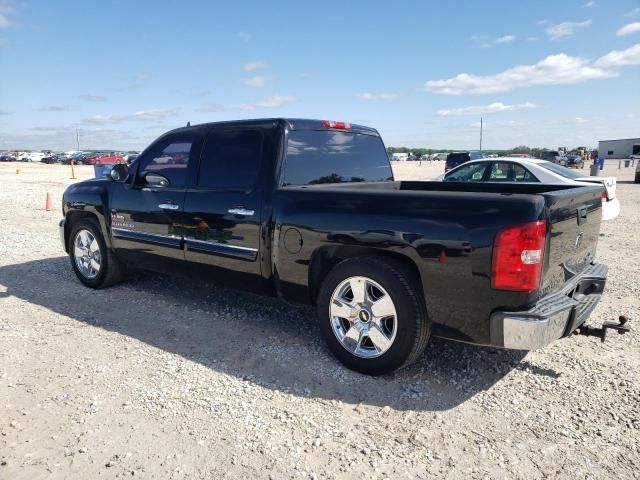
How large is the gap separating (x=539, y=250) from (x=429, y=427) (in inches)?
49.3

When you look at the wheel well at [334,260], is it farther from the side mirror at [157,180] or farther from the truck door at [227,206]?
the side mirror at [157,180]

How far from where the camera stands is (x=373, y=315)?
3506mm

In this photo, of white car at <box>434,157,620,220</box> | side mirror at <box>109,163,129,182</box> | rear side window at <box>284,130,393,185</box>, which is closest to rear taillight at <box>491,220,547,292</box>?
rear side window at <box>284,130,393,185</box>

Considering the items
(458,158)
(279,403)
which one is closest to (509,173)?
(279,403)

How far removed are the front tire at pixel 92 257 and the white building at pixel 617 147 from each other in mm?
94121

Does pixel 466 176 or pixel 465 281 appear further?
pixel 466 176

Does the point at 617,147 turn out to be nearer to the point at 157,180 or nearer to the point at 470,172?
the point at 470,172

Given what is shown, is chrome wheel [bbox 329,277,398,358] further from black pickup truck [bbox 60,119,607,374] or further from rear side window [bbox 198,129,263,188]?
rear side window [bbox 198,129,263,188]

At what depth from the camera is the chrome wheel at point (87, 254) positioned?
5.79m

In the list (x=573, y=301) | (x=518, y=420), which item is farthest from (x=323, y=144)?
(x=518, y=420)

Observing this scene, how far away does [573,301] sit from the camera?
3.28 meters

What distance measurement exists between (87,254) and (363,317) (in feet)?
12.8

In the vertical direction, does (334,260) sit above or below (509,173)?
below

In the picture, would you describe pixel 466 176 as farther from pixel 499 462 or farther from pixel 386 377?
pixel 499 462
